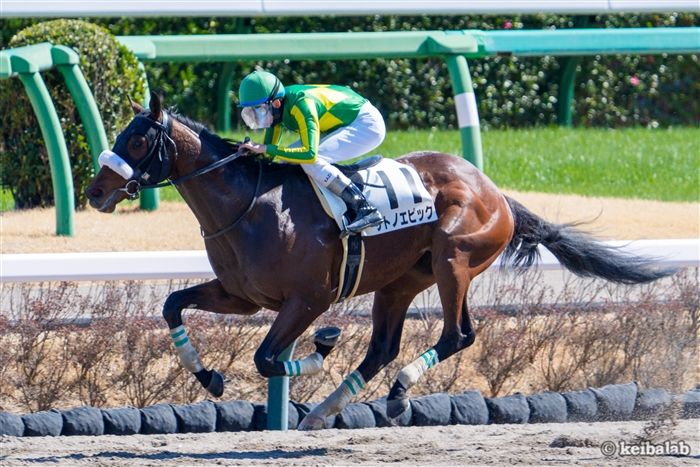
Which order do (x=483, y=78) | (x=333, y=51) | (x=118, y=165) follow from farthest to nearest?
(x=483, y=78) → (x=333, y=51) → (x=118, y=165)

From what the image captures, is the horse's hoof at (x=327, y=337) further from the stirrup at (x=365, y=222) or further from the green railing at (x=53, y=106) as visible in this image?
the green railing at (x=53, y=106)

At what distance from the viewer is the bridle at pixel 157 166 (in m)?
5.43

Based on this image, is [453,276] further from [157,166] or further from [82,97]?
[82,97]

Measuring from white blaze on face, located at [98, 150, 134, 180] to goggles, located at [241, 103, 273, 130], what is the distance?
0.54 m

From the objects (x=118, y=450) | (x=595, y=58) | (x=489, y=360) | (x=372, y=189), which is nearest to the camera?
(x=118, y=450)

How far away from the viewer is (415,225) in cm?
596

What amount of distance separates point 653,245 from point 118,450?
9.63 ft

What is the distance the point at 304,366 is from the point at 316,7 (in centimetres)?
379

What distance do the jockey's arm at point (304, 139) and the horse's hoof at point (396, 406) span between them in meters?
1.06

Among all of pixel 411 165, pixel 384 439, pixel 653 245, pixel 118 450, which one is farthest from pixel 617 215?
pixel 118 450

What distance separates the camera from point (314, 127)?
220 inches

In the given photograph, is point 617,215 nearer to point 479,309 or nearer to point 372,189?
point 479,309

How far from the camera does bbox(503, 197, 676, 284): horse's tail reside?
21.2 ft

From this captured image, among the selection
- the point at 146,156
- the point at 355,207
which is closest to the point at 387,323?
the point at 355,207
